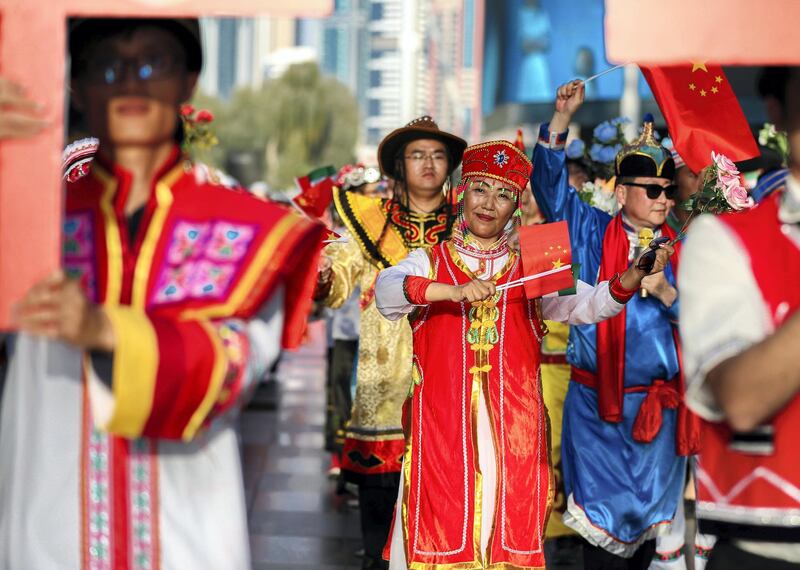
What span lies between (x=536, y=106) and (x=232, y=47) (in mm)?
116383

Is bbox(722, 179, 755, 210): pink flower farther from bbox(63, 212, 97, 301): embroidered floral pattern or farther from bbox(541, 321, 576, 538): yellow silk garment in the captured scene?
bbox(63, 212, 97, 301): embroidered floral pattern

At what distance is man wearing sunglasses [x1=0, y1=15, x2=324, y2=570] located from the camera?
2.72 metres

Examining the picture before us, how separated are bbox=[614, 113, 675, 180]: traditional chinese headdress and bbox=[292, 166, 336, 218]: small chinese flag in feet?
5.25

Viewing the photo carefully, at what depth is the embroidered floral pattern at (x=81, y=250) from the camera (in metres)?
2.75

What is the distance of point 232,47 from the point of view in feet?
466

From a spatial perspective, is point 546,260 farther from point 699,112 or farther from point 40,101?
point 40,101

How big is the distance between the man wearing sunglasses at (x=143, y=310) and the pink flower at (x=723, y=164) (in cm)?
266

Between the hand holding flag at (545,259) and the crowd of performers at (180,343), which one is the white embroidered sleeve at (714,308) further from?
the hand holding flag at (545,259)

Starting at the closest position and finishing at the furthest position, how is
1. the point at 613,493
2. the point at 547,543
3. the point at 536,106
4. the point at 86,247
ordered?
the point at 86,247 → the point at 613,493 → the point at 547,543 → the point at 536,106

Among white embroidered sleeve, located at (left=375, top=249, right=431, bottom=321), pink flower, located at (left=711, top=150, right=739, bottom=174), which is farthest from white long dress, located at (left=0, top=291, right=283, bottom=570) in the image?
pink flower, located at (left=711, top=150, right=739, bottom=174)

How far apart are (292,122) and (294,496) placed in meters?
50.7

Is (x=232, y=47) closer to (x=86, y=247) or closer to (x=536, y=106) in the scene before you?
(x=536, y=106)

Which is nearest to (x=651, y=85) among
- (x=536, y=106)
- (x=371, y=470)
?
(x=371, y=470)

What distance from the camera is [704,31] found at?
260 centimetres
